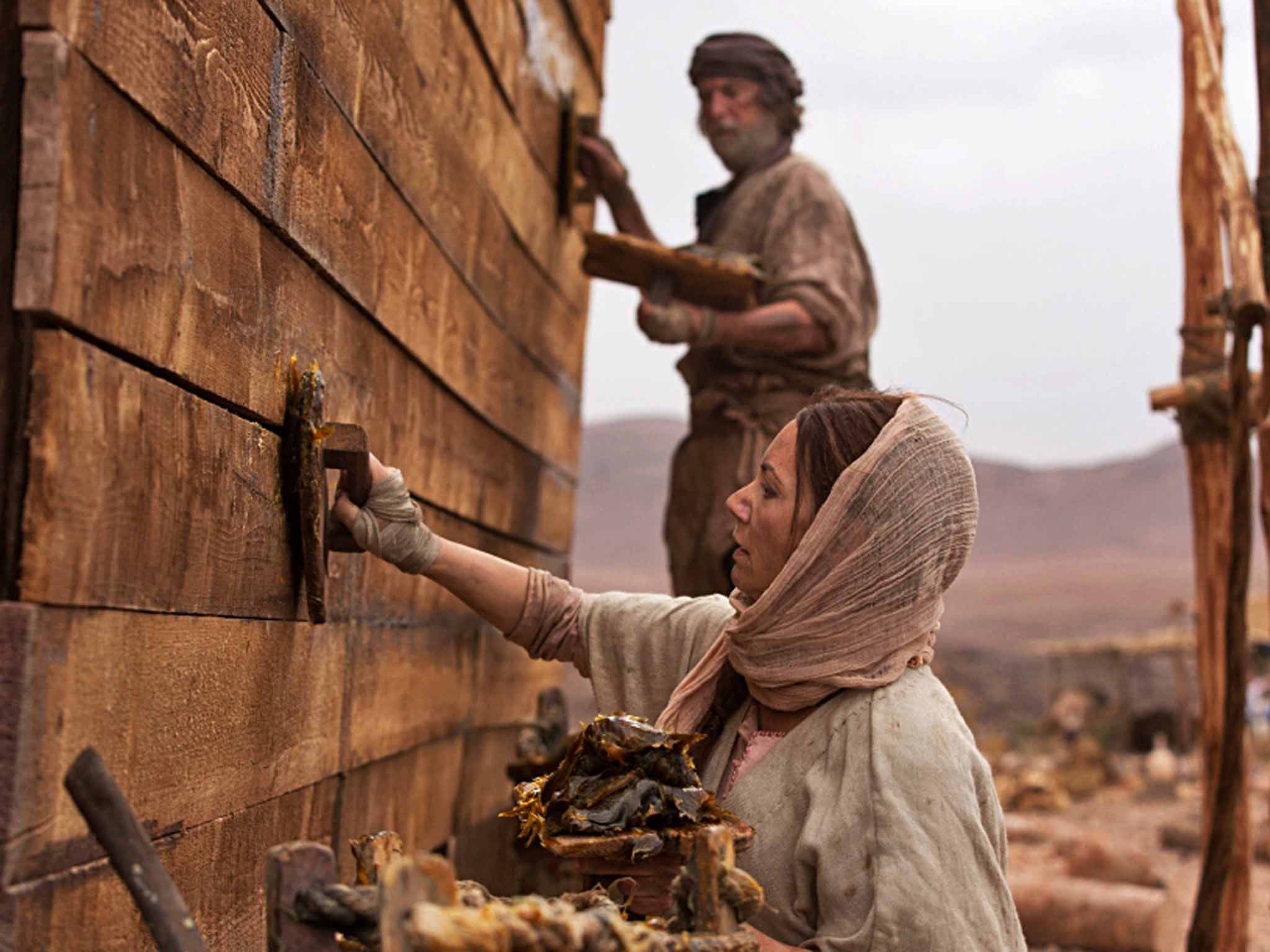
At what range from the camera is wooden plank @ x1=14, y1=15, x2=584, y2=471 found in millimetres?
1719

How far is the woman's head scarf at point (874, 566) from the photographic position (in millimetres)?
2379

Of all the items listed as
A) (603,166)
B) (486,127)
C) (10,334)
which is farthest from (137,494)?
(603,166)

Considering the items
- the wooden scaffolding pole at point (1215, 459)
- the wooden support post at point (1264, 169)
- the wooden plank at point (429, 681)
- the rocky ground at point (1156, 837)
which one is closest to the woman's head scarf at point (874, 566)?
the wooden plank at point (429, 681)

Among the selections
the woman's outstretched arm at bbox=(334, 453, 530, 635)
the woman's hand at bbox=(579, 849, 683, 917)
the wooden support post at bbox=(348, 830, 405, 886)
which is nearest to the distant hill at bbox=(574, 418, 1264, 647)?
the woman's outstretched arm at bbox=(334, 453, 530, 635)

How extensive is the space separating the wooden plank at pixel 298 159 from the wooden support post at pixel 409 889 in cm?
82

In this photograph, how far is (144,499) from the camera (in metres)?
1.75

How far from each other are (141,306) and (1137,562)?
57820mm

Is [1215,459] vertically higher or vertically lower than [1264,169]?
lower


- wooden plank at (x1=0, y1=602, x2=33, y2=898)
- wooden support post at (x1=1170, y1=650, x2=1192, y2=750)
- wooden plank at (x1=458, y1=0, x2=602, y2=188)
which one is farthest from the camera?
wooden support post at (x1=1170, y1=650, x2=1192, y2=750)

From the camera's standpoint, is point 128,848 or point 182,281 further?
point 182,281

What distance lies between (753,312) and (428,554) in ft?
7.03

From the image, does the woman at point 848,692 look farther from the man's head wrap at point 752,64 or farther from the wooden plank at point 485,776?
the man's head wrap at point 752,64

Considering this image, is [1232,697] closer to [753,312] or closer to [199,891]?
[753,312]

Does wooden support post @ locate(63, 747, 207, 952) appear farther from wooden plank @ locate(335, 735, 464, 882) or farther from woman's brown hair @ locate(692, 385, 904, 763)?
wooden plank @ locate(335, 735, 464, 882)
